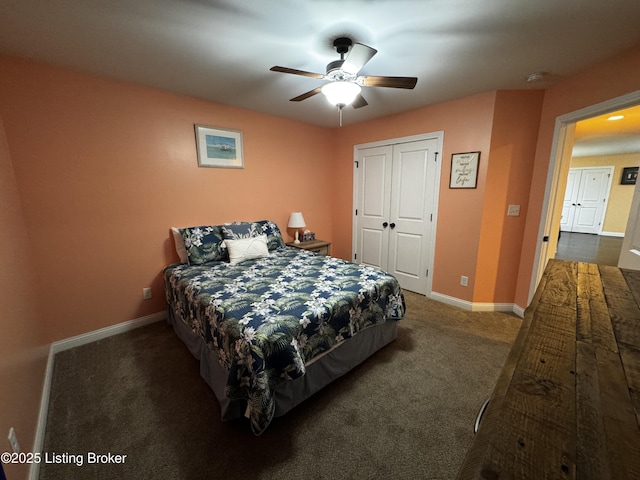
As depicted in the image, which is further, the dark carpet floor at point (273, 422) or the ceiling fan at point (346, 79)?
the ceiling fan at point (346, 79)

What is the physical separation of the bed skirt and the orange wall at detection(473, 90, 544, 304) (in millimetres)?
1452

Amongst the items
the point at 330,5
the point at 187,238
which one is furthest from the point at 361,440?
the point at 330,5

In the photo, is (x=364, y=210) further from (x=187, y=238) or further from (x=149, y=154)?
(x=149, y=154)

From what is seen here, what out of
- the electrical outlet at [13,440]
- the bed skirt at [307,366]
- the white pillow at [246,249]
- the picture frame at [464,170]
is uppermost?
the picture frame at [464,170]

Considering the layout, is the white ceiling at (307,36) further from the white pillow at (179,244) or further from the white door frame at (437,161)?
the white pillow at (179,244)

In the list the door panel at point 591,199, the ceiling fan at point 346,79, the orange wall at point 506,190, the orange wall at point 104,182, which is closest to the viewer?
the ceiling fan at point 346,79

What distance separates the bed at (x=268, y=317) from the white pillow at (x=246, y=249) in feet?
0.03

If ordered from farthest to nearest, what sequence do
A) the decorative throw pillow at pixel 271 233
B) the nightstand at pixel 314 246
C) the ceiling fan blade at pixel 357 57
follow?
the nightstand at pixel 314 246, the decorative throw pillow at pixel 271 233, the ceiling fan blade at pixel 357 57

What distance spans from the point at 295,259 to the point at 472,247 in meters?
2.01

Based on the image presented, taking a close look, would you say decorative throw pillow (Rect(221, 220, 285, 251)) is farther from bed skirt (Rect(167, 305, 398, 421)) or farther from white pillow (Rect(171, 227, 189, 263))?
bed skirt (Rect(167, 305, 398, 421))

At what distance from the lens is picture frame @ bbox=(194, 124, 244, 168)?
2.81 meters

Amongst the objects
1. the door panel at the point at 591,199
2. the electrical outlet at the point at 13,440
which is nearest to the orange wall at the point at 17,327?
the electrical outlet at the point at 13,440

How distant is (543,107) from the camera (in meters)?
2.50

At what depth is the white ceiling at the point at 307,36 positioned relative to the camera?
140cm
